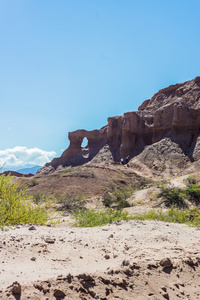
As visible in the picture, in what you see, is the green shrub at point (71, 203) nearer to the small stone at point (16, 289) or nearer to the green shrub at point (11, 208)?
the green shrub at point (11, 208)

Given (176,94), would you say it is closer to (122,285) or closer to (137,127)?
(137,127)

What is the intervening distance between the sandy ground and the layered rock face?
3374 cm

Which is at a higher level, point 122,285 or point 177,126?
point 177,126

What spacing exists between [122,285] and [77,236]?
1.69m

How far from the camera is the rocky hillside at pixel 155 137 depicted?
36125 mm

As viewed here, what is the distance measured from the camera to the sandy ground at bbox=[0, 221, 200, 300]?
7.50ft

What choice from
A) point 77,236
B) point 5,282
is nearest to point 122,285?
point 5,282

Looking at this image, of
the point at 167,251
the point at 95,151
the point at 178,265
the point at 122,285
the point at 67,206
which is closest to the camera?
the point at 122,285

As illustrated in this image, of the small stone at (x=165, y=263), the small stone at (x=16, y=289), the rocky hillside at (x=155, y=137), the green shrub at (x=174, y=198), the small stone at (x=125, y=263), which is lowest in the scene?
the green shrub at (x=174, y=198)

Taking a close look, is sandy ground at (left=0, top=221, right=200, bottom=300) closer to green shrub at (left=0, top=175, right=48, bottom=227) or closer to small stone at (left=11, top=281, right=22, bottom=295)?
small stone at (left=11, top=281, right=22, bottom=295)

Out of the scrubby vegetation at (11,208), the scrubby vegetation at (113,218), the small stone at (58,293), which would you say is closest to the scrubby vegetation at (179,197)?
the scrubby vegetation at (113,218)

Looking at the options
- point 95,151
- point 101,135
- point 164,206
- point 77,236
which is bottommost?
point 164,206

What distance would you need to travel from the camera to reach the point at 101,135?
178ft

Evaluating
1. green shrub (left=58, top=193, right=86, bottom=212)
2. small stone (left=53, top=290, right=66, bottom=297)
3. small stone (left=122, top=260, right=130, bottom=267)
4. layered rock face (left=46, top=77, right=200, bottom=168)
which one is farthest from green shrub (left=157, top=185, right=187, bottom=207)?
layered rock face (left=46, top=77, right=200, bottom=168)
